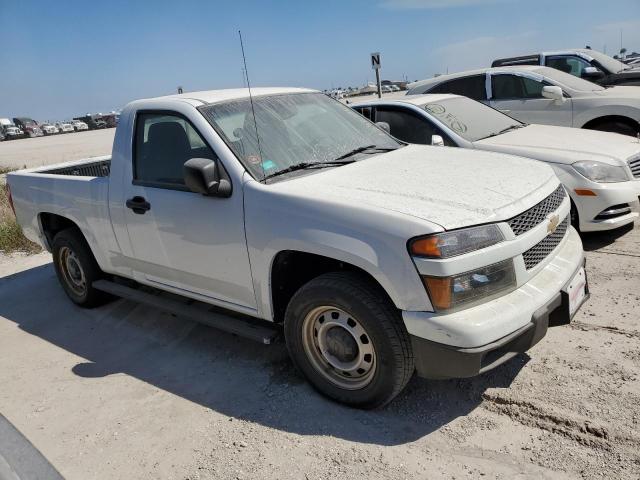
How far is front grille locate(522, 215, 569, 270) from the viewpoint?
9.46 feet

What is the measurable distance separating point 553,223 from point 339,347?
140cm

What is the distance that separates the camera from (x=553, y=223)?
10.2 ft

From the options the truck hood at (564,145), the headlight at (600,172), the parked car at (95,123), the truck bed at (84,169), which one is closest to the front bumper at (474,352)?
the headlight at (600,172)

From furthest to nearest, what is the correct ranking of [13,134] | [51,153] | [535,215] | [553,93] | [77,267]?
[13,134] < [51,153] < [553,93] < [77,267] < [535,215]

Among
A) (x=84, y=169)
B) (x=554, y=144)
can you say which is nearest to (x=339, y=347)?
(x=554, y=144)

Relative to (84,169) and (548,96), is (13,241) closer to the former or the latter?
(84,169)

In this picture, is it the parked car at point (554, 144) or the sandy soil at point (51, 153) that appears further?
the sandy soil at point (51, 153)

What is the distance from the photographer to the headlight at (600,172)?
5.06m

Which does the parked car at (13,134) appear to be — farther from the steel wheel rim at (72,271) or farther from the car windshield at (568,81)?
the car windshield at (568,81)

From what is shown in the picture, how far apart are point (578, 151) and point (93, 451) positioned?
4831 millimetres

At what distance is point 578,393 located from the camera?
3059 millimetres

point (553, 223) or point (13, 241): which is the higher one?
point (553, 223)

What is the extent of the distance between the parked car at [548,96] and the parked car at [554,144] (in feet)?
5.10

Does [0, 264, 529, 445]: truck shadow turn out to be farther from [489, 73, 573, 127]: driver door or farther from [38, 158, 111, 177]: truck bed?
[489, 73, 573, 127]: driver door
